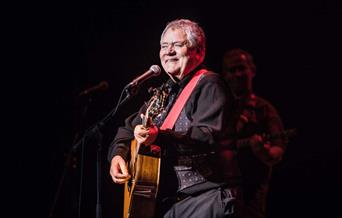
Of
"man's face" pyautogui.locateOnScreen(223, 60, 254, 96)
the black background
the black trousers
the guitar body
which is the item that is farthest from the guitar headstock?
"man's face" pyautogui.locateOnScreen(223, 60, 254, 96)

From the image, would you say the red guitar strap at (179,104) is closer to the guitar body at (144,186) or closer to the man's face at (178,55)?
the man's face at (178,55)

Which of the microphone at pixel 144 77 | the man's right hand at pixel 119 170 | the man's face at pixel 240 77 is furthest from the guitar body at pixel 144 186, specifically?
the man's face at pixel 240 77

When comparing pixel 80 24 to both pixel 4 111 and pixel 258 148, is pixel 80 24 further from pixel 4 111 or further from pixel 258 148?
pixel 258 148

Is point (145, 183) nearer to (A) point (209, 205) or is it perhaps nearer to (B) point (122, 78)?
(A) point (209, 205)

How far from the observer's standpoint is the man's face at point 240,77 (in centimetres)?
533

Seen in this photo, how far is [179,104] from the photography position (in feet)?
10.4

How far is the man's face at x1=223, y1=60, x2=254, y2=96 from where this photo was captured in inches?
210

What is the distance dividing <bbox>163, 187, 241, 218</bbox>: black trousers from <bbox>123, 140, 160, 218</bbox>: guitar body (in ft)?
0.58

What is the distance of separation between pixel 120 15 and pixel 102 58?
0.60 m

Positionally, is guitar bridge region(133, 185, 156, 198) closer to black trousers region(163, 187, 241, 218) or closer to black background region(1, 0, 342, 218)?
black trousers region(163, 187, 241, 218)

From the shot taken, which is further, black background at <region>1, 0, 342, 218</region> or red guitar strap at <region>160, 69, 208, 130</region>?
black background at <region>1, 0, 342, 218</region>

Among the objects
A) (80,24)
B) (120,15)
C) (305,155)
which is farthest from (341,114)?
(80,24)

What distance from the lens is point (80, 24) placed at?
18.6 ft

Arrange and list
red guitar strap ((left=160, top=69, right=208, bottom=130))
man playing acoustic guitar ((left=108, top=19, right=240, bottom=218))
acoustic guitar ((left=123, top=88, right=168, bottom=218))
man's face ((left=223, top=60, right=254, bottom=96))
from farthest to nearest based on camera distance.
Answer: man's face ((left=223, top=60, right=254, bottom=96)), red guitar strap ((left=160, top=69, right=208, bottom=130)), acoustic guitar ((left=123, top=88, right=168, bottom=218)), man playing acoustic guitar ((left=108, top=19, right=240, bottom=218))
